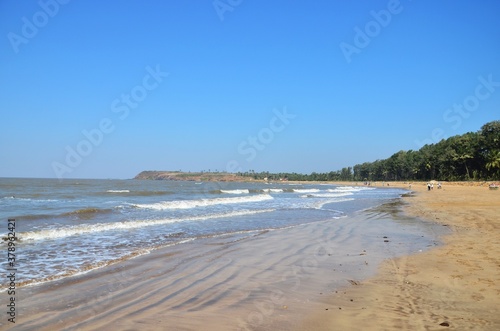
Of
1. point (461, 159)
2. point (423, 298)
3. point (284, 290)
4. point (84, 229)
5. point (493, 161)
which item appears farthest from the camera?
point (461, 159)

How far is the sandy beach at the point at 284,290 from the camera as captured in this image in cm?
479

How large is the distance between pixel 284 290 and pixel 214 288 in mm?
1279

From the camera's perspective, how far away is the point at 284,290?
630cm

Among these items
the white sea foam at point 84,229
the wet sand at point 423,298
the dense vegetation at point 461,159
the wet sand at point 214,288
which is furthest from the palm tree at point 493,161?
the wet sand at point 423,298

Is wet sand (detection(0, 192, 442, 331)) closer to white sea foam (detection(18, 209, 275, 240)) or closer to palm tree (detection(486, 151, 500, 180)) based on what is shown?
white sea foam (detection(18, 209, 275, 240))

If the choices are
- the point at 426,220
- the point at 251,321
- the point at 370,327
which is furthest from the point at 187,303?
the point at 426,220

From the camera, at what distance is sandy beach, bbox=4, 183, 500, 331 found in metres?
4.79

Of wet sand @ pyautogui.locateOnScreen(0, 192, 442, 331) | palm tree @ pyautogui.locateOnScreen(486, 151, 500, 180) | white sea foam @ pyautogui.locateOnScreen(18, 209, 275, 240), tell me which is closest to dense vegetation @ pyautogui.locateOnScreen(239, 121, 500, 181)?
palm tree @ pyautogui.locateOnScreen(486, 151, 500, 180)

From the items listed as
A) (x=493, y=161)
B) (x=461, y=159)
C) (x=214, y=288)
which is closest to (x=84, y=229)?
(x=214, y=288)

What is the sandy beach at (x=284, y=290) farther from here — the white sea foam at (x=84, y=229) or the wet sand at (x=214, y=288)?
the white sea foam at (x=84, y=229)

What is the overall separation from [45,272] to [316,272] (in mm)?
5909

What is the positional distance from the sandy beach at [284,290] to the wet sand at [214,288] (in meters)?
0.02

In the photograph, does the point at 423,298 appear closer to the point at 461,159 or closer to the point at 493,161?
the point at 493,161

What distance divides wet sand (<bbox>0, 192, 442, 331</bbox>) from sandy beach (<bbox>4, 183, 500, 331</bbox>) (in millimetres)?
18
